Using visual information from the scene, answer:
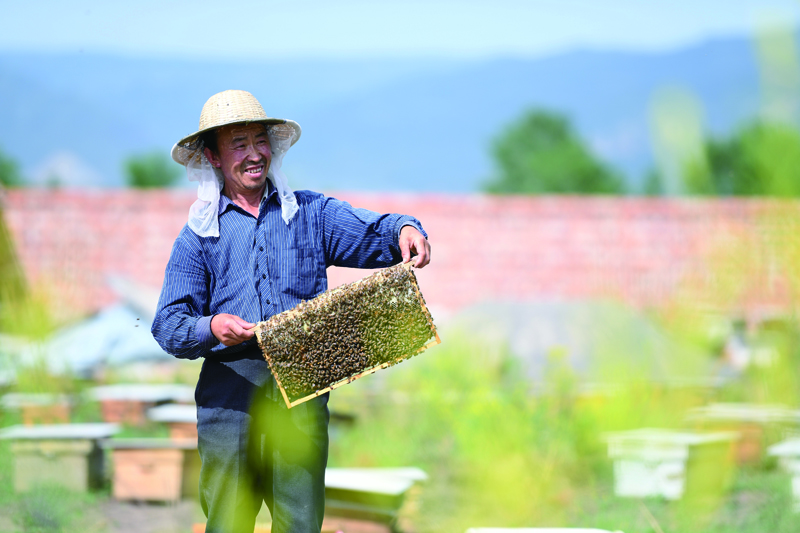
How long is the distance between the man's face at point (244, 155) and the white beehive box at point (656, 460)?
4.29 m

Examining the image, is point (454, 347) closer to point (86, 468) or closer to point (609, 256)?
point (86, 468)

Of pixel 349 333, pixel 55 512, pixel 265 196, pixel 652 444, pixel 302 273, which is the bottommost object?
pixel 55 512

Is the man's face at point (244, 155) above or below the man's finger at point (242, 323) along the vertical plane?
above

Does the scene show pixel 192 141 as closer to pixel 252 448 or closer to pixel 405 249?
pixel 405 249

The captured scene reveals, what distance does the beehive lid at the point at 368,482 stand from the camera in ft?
16.4

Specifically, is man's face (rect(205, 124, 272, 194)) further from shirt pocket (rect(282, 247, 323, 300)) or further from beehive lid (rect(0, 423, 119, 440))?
beehive lid (rect(0, 423, 119, 440))

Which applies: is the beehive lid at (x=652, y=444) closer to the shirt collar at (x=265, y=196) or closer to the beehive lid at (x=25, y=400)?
the shirt collar at (x=265, y=196)

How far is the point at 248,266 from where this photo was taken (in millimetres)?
3279

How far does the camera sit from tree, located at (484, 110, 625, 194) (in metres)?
85.9

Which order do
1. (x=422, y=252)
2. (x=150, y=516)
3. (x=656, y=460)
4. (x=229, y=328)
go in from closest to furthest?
(x=229, y=328) < (x=422, y=252) < (x=150, y=516) < (x=656, y=460)

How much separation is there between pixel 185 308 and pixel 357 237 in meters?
0.76

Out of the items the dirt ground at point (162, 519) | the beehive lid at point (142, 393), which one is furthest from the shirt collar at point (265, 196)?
the beehive lid at point (142, 393)

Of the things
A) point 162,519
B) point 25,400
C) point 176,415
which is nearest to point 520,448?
Answer: point 162,519

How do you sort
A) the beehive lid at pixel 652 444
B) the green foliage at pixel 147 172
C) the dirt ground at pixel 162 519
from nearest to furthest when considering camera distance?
the dirt ground at pixel 162 519 → the beehive lid at pixel 652 444 → the green foliage at pixel 147 172
